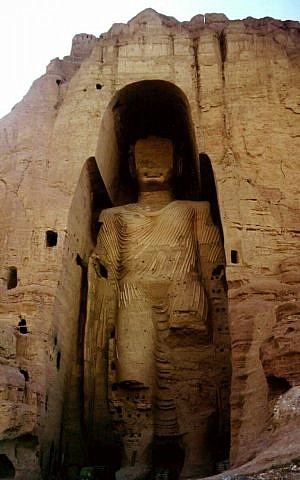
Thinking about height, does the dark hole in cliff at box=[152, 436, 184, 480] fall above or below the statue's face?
below

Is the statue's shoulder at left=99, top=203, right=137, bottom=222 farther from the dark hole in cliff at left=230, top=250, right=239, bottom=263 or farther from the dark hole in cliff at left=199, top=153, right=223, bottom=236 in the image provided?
the dark hole in cliff at left=230, top=250, right=239, bottom=263

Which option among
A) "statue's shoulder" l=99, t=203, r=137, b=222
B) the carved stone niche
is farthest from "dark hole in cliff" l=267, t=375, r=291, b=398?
"statue's shoulder" l=99, t=203, r=137, b=222

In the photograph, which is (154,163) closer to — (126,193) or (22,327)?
(126,193)

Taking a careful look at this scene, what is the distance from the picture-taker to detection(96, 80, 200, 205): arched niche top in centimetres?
1152

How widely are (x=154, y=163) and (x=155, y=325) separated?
400 centimetres

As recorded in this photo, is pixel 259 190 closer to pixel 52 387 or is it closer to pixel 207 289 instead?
pixel 207 289

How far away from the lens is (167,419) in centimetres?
945

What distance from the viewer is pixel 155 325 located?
1012 centimetres

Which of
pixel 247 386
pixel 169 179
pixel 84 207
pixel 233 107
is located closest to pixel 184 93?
pixel 233 107

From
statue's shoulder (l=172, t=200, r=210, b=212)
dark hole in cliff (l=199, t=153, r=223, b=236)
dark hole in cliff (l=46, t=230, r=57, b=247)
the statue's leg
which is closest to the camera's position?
the statue's leg

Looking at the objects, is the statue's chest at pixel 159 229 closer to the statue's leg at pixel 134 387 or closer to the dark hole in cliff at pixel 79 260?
the dark hole in cliff at pixel 79 260

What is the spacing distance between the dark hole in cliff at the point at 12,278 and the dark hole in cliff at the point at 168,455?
331 centimetres

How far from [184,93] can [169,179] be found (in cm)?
200

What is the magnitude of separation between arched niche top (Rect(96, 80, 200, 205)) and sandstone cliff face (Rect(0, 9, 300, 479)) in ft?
0.15
